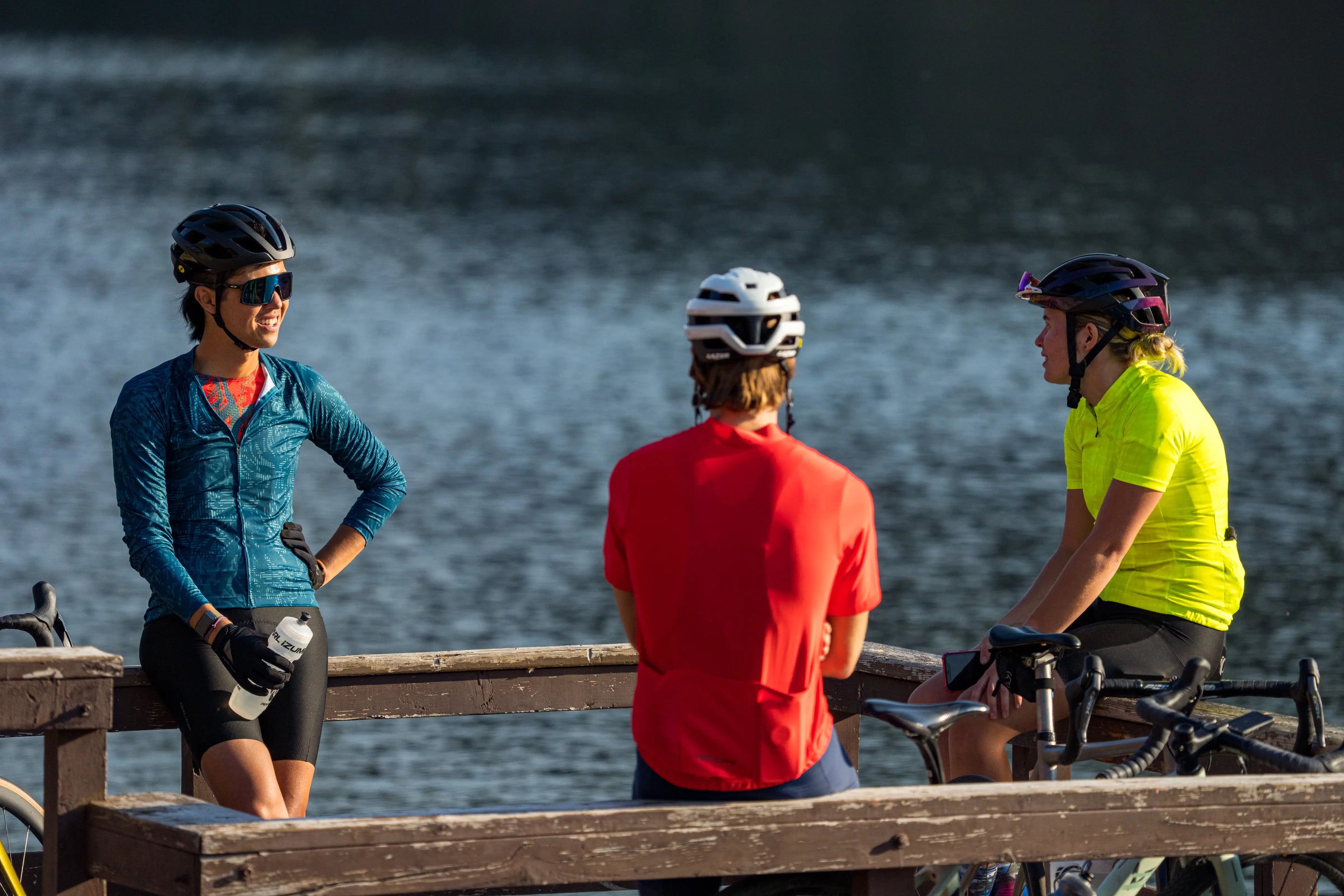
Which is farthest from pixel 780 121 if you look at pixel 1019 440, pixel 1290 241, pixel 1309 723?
pixel 1309 723

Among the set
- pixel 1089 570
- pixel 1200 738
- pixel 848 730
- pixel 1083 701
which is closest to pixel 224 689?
pixel 1083 701

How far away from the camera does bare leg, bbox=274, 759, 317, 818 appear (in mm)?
4965

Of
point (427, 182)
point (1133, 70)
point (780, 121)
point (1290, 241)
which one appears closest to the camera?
point (1290, 241)

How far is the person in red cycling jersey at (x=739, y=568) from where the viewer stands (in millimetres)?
3773

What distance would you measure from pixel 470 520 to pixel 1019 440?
21.1 ft

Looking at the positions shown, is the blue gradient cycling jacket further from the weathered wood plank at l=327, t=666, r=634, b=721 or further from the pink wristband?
the weathered wood plank at l=327, t=666, r=634, b=721

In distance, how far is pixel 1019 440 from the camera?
70.3 ft

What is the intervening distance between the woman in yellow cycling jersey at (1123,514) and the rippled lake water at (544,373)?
6818 millimetres

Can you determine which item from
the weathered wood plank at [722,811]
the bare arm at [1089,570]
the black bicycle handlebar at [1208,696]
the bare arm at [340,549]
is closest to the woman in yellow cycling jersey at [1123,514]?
the bare arm at [1089,570]

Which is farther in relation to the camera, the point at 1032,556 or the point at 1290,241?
the point at 1290,241

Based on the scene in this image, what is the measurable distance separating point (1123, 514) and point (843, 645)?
151 cm

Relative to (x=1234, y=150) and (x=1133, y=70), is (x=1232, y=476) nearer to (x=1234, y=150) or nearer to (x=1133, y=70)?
(x=1234, y=150)

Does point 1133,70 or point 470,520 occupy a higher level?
point 1133,70

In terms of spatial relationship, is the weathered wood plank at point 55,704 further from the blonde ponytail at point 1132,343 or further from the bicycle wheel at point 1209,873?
the blonde ponytail at point 1132,343
